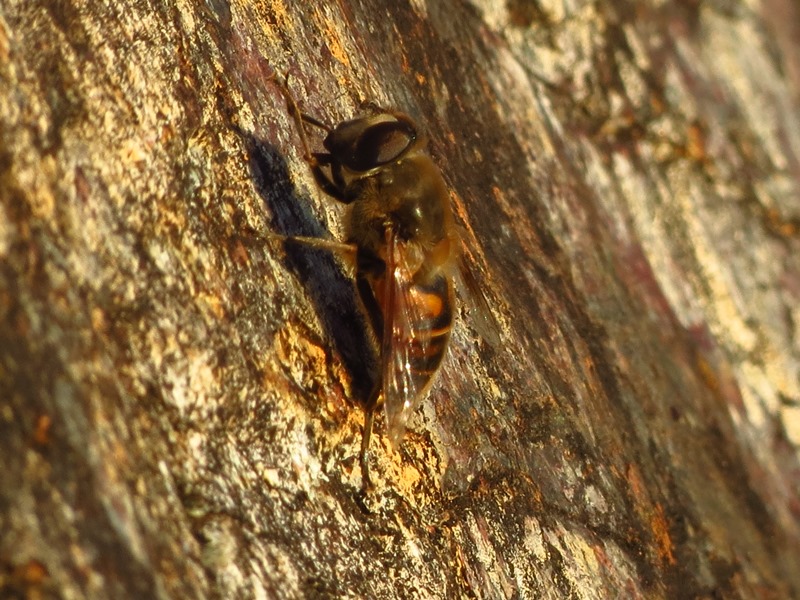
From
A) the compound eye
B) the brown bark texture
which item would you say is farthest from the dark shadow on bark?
the compound eye

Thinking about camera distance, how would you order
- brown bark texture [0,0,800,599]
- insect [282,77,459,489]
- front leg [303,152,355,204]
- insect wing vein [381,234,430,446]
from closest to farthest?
brown bark texture [0,0,800,599]
insect wing vein [381,234,430,446]
insect [282,77,459,489]
front leg [303,152,355,204]

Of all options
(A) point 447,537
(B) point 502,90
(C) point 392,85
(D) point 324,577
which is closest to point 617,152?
(B) point 502,90

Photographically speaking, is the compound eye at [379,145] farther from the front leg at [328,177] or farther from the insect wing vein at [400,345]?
the insect wing vein at [400,345]

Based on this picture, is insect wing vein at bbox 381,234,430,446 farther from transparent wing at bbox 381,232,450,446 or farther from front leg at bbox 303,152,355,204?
front leg at bbox 303,152,355,204

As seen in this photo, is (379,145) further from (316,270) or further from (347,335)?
Answer: (347,335)

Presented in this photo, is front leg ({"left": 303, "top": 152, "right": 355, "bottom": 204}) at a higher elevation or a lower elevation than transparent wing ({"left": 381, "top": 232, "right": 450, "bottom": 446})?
higher

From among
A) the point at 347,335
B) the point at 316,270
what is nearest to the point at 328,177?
the point at 316,270

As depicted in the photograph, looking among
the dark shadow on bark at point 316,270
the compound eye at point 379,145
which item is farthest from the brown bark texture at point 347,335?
the compound eye at point 379,145
